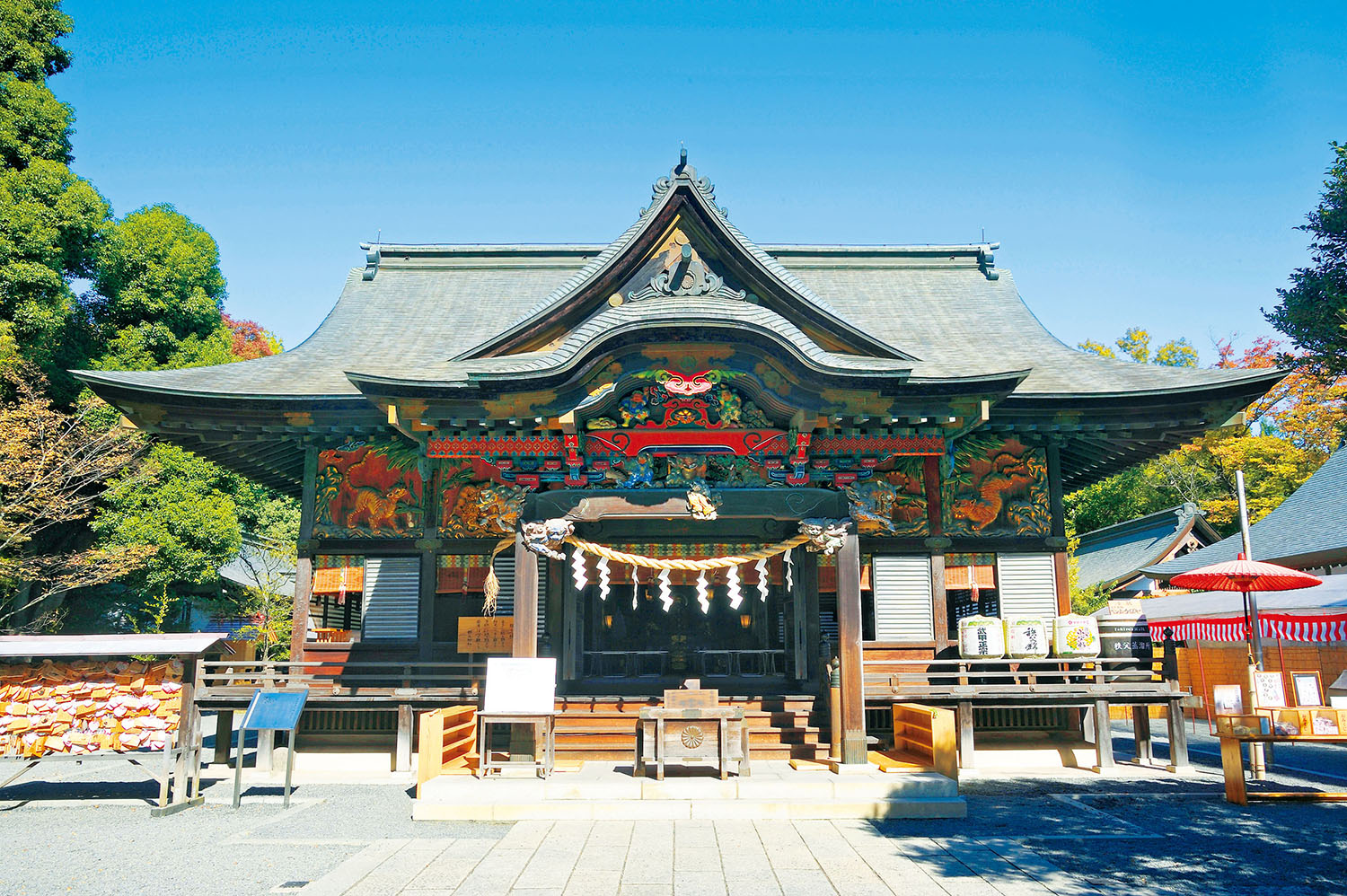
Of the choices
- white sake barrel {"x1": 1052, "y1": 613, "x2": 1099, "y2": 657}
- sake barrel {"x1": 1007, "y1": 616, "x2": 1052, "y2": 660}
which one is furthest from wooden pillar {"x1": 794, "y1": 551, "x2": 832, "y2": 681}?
white sake barrel {"x1": 1052, "y1": 613, "x2": 1099, "y2": 657}

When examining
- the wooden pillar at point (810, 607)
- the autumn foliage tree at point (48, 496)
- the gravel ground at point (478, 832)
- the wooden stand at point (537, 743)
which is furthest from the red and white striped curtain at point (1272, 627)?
the autumn foliage tree at point (48, 496)

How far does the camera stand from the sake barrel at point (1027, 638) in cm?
1234

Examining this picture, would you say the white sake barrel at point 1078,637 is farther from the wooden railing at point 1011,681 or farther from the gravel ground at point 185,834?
the gravel ground at point 185,834

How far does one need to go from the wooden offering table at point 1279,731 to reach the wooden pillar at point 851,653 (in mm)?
4147

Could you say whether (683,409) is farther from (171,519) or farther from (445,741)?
(171,519)

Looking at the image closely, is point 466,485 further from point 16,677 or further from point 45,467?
point 45,467

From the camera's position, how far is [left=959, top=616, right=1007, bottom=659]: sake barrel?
12297 mm

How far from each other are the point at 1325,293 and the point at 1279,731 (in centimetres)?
1251

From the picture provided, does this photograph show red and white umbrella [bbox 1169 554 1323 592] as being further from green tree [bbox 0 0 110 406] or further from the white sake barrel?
green tree [bbox 0 0 110 406]

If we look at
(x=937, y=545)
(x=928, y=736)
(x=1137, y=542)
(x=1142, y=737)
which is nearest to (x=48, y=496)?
(x=937, y=545)

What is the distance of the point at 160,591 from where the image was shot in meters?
23.9

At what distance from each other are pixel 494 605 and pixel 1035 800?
813 centimetres

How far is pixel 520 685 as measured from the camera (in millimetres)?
10523

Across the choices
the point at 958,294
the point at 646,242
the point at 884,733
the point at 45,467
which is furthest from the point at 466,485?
the point at 45,467
